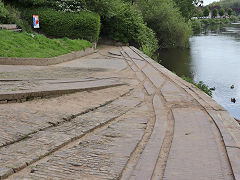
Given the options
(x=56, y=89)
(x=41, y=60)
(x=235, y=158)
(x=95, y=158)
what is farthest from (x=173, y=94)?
(x=41, y=60)

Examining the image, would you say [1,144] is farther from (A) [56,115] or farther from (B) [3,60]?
(B) [3,60]

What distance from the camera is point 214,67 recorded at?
19.6m

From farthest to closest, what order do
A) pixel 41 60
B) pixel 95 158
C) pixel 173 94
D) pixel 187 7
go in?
1. pixel 187 7
2. pixel 41 60
3. pixel 173 94
4. pixel 95 158

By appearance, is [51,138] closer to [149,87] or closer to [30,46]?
[149,87]

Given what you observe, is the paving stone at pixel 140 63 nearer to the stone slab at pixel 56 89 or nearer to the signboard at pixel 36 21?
the stone slab at pixel 56 89

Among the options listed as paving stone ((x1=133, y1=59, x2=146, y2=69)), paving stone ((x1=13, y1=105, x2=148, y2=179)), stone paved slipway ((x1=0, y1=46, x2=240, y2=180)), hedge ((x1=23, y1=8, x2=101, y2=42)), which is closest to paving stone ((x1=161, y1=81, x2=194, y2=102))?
stone paved slipway ((x1=0, y1=46, x2=240, y2=180))

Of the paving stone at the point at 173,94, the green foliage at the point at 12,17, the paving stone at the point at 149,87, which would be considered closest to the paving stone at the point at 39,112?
the paving stone at the point at 149,87

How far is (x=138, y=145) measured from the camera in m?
4.00

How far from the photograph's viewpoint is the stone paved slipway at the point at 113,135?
127 inches

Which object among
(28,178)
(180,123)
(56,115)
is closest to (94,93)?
(56,115)

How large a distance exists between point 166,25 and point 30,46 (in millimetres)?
16339

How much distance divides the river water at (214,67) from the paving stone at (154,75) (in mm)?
3360

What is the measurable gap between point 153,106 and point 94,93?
157cm

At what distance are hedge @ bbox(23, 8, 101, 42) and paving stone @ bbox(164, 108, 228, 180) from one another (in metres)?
13.1
